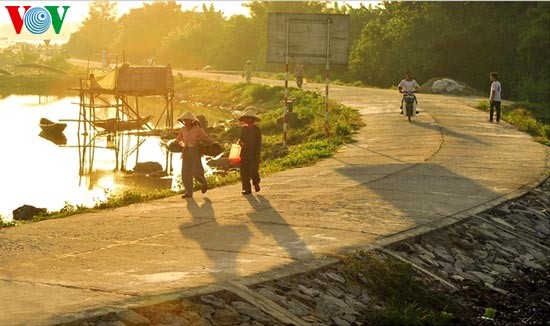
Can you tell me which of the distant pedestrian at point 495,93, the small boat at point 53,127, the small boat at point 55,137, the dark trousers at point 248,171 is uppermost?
the distant pedestrian at point 495,93

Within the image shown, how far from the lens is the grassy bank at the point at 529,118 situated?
2650cm

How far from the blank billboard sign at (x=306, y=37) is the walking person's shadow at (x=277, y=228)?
31.1 feet

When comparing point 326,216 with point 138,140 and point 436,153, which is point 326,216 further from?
point 138,140

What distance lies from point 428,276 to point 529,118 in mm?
20405

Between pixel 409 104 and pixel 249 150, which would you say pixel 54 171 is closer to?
pixel 409 104

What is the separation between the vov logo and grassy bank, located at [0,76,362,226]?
9.57 m

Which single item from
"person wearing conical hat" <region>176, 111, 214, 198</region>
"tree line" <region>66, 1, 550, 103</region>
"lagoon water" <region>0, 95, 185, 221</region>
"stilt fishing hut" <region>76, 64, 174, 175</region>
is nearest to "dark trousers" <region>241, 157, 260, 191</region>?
"person wearing conical hat" <region>176, 111, 214, 198</region>

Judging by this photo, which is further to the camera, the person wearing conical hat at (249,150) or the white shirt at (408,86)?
the white shirt at (408,86)

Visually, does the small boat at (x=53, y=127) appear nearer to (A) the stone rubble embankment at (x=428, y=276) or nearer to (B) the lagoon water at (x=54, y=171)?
(B) the lagoon water at (x=54, y=171)

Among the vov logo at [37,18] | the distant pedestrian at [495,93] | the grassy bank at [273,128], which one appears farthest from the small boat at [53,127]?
the distant pedestrian at [495,93]

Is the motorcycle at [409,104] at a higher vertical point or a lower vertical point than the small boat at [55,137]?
higher

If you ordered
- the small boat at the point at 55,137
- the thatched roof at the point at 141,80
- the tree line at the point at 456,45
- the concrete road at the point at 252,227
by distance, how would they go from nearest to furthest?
1. the concrete road at the point at 252,227
2. the thatched roof at the point at 141,80
3. the small boat at the point at 55,137
4. the tree line at the point at 456,45

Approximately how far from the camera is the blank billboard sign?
2445 cm

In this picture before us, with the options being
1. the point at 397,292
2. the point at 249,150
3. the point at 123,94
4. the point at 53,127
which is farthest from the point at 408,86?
the point at 397,292
